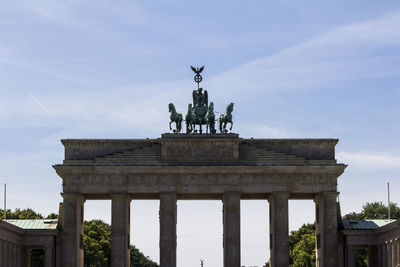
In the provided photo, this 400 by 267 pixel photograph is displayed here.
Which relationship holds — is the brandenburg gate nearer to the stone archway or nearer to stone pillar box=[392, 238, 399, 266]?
the stone archway

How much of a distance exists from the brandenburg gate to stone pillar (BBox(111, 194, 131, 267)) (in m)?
0.11

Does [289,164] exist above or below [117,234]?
above

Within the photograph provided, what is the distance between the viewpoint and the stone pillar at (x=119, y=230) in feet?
345

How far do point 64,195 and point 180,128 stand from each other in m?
15.1

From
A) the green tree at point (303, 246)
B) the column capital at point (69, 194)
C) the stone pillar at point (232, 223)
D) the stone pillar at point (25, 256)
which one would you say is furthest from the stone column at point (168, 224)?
the green tree at point (303, 246)

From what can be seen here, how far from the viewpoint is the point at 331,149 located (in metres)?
108

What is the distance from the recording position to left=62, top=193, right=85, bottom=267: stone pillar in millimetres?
104938

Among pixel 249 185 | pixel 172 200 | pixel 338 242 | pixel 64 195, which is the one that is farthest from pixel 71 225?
pixel 338 242

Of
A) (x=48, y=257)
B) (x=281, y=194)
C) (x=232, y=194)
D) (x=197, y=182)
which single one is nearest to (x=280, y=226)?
(x=281, y=194)

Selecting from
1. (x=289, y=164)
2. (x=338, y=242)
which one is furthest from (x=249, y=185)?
(x=338, y=242)

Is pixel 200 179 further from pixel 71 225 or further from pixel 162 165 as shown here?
pixel 71 225

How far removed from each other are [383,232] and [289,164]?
41.7ft

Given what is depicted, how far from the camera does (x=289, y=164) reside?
10594 centimetres

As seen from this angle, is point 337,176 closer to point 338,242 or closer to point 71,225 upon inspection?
point 338,242
